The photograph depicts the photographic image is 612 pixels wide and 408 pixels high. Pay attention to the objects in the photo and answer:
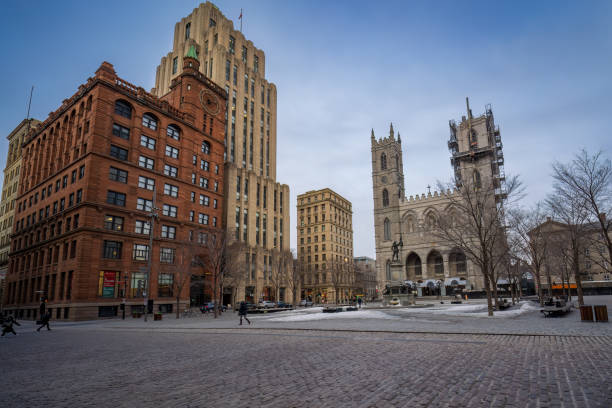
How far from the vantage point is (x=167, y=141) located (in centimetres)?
4719

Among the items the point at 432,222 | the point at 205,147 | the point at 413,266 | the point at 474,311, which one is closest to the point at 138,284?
the point at 205,147

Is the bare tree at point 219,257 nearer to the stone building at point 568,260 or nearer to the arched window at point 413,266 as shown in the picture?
the stone building at point 568,260

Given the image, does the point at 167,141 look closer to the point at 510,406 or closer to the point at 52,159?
the point at 52,159

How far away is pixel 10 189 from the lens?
231 feet

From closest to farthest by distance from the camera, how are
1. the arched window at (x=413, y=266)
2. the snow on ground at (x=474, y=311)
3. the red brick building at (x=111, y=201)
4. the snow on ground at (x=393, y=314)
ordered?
the snow on ground at (x=474, y=311) → the snow on ground at (x=393, y=314) → the red brick building at (x=111, y=201) → the arched window at (x=413, y=266)

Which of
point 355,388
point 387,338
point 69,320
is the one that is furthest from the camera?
point 69,320

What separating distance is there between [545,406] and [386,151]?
90.4m

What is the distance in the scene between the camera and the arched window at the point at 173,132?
48094mm

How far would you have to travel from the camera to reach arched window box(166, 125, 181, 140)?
48.1 m

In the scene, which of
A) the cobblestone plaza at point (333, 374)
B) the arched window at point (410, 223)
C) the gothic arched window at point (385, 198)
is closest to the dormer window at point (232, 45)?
the gothic arched window at point (385, 198)

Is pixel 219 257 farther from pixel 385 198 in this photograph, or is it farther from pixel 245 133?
pixel 385 198

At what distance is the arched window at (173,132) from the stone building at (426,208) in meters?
49.7

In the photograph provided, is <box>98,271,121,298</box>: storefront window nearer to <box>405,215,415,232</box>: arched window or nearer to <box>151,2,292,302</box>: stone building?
<box>151,2,292,302</box>: stone building

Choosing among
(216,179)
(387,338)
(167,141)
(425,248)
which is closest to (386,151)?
(425,248)
